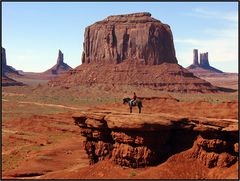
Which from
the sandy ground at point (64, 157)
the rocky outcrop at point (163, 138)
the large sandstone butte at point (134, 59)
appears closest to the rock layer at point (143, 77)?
the large sandstone butte at point (134, 59)

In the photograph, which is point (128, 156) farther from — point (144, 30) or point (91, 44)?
point (91, 44)

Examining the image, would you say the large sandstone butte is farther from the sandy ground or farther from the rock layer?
the sandy ground

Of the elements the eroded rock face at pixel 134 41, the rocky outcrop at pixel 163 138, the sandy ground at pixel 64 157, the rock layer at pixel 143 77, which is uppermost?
the eroded rock face at pixel 134 41

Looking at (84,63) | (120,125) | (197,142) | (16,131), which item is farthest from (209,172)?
(84,63)

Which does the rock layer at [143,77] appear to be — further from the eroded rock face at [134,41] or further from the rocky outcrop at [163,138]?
the rocky outcrop at [163,138]

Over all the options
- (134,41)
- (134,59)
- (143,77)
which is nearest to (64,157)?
(143,77)

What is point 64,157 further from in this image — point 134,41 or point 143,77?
point 134,41

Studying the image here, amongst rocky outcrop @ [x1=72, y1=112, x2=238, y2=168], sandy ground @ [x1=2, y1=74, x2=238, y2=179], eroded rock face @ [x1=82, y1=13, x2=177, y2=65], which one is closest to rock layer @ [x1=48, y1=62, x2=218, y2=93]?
eroded rock face @ [x1=82, y1=13, x2=177, y2=65]
